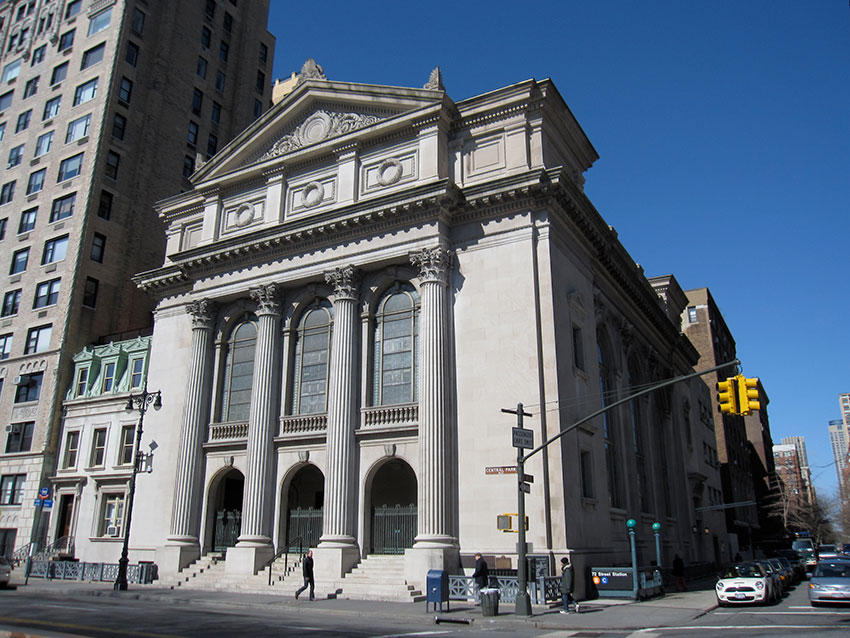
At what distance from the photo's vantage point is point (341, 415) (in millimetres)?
29750

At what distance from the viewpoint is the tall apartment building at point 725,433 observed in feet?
241

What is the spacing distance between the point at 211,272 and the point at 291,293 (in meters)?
5.26

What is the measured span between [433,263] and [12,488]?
32.2 metres

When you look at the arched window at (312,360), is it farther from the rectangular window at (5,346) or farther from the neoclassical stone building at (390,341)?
the rectangular window at (5,346)

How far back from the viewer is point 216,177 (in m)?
38.2

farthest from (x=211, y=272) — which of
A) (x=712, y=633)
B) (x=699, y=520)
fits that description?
(x=699, y=520)

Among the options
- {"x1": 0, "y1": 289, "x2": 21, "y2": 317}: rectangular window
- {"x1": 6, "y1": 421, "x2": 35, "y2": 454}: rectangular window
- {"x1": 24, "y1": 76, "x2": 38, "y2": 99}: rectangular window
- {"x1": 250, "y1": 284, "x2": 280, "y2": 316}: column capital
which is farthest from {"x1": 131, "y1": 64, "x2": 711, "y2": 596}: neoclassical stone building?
{"x1": 24, "y1": 76, "x2": 38, "y2": 99}: rectangular window

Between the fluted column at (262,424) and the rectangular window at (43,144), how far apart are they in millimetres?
28364

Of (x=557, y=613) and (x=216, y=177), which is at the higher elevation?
(x=216, y=177)

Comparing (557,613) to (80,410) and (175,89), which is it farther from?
(175,89)

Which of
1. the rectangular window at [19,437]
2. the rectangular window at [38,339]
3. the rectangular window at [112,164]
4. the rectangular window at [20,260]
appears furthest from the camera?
the rectangular window at [20,260]

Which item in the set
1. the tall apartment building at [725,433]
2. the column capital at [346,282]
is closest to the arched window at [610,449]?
the column capital at [346,282]

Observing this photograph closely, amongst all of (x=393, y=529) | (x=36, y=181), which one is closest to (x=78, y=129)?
(x=36, y=181)

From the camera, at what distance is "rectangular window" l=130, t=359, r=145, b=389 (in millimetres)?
41062
